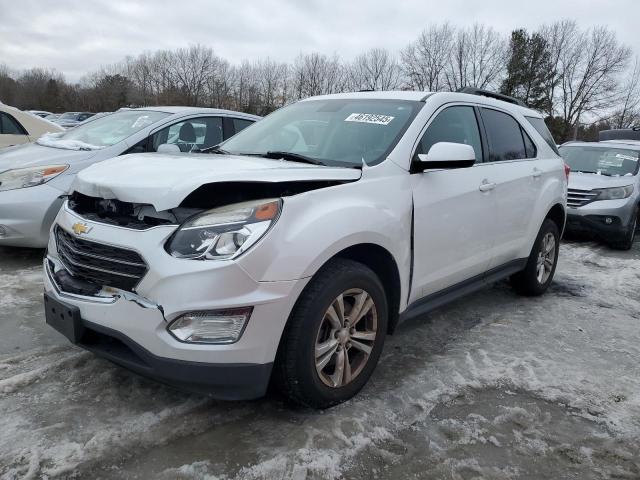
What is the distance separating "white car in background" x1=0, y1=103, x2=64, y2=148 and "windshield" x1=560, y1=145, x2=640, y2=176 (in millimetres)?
8827

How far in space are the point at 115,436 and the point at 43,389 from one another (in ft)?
2.18

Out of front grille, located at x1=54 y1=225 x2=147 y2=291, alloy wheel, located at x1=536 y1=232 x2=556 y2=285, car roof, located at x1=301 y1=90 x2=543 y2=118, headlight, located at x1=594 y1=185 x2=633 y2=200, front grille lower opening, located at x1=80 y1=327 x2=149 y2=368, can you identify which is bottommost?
alloy wheel, located at x1=536 y1=232 x2=556 y2=285

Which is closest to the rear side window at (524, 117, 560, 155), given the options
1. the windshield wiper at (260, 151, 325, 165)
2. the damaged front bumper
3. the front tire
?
the windshield wiper at (260, 151, 325, 165)

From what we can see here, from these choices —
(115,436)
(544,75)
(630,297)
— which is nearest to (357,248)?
(115,436)

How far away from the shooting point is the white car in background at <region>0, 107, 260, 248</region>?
4.81 metres

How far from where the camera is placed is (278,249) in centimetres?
230

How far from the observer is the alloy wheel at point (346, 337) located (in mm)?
2619

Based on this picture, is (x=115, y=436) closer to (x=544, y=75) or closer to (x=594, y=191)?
(x=594, y=191)

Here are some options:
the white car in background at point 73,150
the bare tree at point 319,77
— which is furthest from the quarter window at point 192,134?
the bare tree at point 319,77

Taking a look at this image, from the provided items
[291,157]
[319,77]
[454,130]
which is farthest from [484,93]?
[319,77]

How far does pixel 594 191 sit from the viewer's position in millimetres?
7863

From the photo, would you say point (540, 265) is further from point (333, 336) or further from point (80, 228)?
point (80, 228)

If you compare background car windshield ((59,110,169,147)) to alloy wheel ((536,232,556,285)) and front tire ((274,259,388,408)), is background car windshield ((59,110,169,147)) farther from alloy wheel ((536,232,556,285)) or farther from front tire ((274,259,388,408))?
alloy wheel ((536,232,556,285))

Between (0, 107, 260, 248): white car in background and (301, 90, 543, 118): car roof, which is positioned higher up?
(301, 90, 543, 118): car roof
